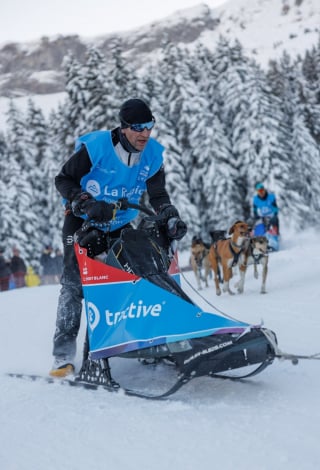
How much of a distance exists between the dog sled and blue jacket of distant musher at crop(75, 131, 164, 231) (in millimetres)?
293

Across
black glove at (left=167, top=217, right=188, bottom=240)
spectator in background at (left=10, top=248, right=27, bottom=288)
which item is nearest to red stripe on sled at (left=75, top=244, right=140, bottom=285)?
black glove at (left=167, top=217, right=188, bottom=240)

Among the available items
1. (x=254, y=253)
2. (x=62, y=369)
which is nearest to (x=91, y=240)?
(x=62, y=369)

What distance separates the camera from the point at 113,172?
13.5ft

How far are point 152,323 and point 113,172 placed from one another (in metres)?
1.31

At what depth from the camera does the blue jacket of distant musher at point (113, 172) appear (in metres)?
4.03

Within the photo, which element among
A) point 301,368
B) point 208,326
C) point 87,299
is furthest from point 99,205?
point 301,368

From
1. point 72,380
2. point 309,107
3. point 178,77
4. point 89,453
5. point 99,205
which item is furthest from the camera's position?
point 309,107

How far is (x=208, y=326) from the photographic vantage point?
10.6 feet

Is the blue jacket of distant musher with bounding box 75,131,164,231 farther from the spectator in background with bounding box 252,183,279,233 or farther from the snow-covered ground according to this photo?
the spectator in background with bounding box 252,183,279,233

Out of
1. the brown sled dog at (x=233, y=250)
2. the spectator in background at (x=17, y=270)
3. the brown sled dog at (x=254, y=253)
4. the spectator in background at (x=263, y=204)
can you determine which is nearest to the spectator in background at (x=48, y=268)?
the spectator in background at (x=17, y=270)

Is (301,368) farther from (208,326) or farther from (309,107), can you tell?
(309,107)

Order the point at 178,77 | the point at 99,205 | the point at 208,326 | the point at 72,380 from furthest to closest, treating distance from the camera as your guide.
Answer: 1. the point at 178,77
2. the point at 72,380
3. the point at 99,205
4. the point at 208,326

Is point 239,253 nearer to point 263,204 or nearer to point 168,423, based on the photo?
point 168,423

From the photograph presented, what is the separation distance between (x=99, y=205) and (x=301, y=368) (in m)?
1.82
